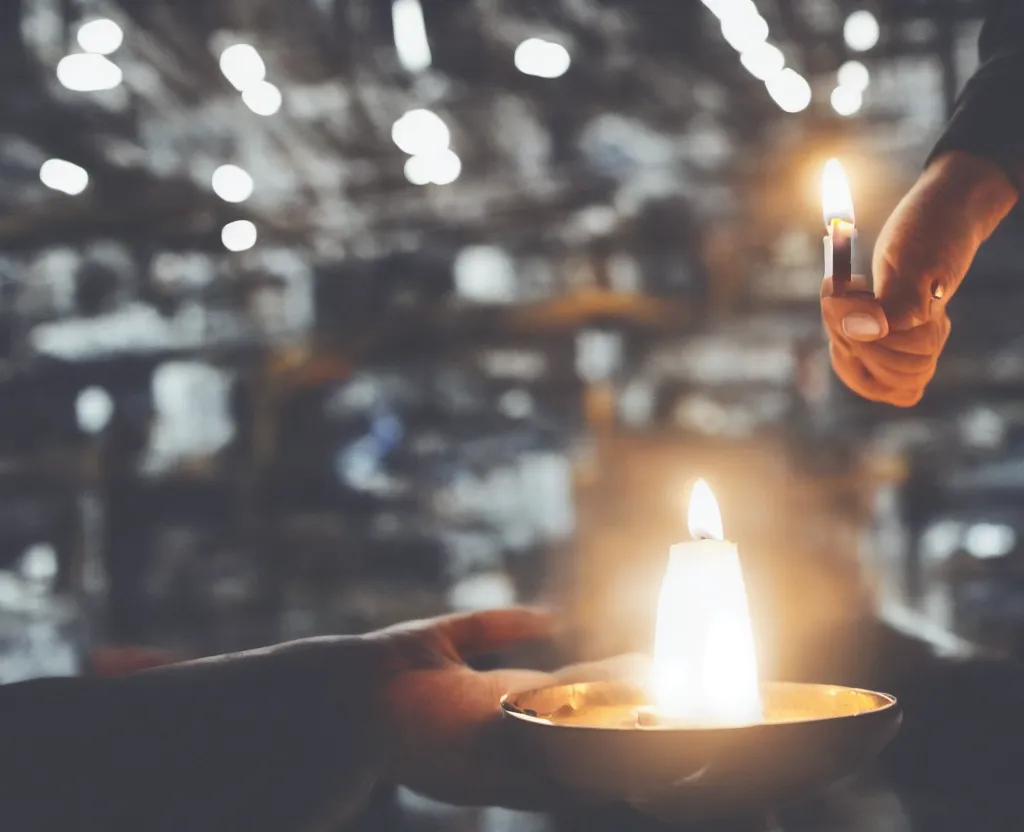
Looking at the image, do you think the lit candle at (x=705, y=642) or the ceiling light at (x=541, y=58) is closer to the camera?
the lit candle at (x=705, y=642)

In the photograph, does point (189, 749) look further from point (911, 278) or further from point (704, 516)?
point (911, 278)

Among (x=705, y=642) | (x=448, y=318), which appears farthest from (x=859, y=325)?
(x=448, y=318)

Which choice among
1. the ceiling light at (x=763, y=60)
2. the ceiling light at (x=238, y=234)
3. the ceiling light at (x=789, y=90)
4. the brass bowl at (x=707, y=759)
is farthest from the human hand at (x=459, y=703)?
the ceiling light at (x=238, y=234)

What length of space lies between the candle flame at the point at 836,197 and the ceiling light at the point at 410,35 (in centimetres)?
259

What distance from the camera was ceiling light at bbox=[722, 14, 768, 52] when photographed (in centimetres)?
292

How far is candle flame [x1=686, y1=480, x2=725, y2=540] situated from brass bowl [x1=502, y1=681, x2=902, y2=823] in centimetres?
21

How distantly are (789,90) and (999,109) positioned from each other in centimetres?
268

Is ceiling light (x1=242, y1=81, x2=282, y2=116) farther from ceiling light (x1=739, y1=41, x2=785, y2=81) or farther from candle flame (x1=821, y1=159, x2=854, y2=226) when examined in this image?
candle flame (x1=821, y1=159, x2=854, y2=226)

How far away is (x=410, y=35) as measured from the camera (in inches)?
133

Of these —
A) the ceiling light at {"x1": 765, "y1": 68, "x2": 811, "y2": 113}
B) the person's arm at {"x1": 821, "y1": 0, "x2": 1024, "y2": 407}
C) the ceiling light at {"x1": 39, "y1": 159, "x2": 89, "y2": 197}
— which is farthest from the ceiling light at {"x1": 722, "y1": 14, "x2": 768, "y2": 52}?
the ceiling light at {"x1": 39, "y1": 159, "x2": 89, "y2": 197}

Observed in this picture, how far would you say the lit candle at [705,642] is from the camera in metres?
0.67

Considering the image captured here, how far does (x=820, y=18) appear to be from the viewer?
3.21 m

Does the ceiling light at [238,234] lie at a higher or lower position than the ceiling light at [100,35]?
lower

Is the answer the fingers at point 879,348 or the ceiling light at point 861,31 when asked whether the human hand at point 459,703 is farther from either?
the ceiling light at point 861,31
